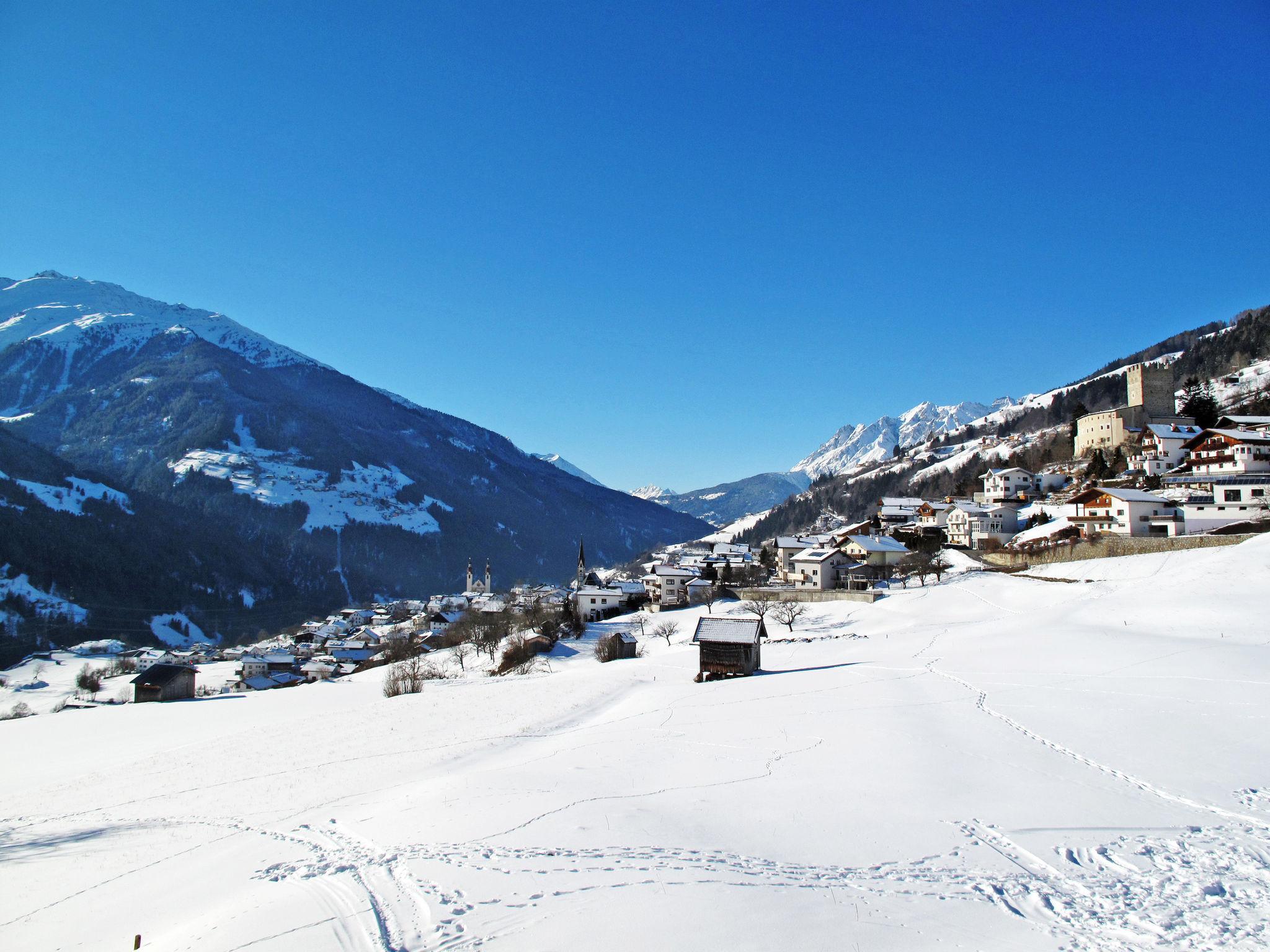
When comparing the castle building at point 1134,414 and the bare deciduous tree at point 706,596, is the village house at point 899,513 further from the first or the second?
the bare deciduous tree at point 706,596

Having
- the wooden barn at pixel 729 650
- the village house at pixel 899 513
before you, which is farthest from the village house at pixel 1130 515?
the village house at pixel 899 513

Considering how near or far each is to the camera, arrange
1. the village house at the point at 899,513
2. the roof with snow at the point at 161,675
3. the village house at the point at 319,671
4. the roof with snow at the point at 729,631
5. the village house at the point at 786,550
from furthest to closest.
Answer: the village house at the point at 899,513 → the village house at the point at 786,550 → the village house at the point at 319,671 → the roof with snow at the point at 161,675 → the roof with snow at the point at 729,631

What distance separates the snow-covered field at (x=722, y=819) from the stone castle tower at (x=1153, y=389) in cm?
→ 7335

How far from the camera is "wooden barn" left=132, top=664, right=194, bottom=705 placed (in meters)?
55.1

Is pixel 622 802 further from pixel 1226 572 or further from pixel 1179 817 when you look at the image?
pixel 1226 572

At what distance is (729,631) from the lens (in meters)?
38.9

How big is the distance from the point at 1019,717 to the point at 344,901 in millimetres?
19117

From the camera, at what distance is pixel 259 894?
10805mm

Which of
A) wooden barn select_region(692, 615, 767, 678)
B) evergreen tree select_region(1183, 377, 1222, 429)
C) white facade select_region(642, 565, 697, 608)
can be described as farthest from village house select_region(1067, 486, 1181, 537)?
white facade select_region(642, 565, 697, 608)

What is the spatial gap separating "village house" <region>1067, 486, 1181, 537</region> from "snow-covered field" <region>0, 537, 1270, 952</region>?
21.5m

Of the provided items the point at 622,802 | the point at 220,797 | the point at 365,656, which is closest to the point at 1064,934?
the point at 622,802

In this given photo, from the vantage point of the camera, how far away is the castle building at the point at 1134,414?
8544 centimetres

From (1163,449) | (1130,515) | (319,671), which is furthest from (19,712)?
(1163,449)

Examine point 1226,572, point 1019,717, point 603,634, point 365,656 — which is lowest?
Answer: point 365,656
